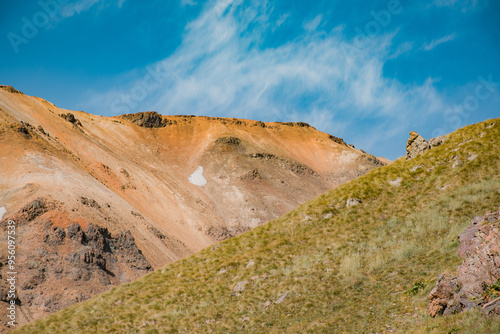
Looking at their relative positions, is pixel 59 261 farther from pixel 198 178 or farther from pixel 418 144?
pixel 198 178

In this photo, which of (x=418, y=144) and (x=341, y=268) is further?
(x=418, y=144)

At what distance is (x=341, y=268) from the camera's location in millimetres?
17141

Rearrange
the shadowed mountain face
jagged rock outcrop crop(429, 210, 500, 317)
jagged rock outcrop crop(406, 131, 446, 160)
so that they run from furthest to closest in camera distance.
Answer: the shadowed mountain face, jagged rock outcrop crop(406, 131, 446, 160), jagged rock outcrop crop(429, 210, 500, 317)

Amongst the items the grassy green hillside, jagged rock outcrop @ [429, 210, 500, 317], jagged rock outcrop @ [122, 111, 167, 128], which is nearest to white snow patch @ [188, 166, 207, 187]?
jagged rock outcrop @ [122, 111, 167, 128]

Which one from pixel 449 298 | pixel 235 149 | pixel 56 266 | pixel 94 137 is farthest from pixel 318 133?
pixel 449 298

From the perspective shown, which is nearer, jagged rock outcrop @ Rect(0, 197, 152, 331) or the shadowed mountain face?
jagged rock outcrop @ Rect(0, 197, 152, 331)

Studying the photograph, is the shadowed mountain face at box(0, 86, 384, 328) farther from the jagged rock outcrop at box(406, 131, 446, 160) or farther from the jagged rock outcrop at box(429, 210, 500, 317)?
the jagged rock outcrop at box(429, 210, 500, 317)

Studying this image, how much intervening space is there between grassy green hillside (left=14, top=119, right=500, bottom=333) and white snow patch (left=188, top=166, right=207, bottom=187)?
8103 centimetres

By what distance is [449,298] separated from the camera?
1061 centimetres

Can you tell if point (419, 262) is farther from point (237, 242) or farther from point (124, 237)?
point (124, 237)

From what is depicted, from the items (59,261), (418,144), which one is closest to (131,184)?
(59,261)

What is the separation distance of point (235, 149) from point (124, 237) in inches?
2881

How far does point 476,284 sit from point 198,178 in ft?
334

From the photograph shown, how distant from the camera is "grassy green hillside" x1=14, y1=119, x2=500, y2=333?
13.3m
